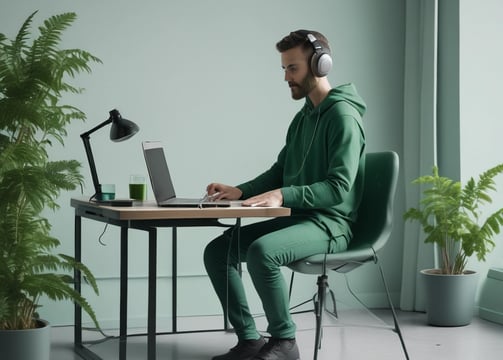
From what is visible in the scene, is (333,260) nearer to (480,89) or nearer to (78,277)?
(78,277)

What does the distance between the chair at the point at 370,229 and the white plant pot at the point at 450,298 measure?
3.02 ft

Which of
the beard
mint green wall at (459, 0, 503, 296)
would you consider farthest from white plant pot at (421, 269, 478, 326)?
the beard

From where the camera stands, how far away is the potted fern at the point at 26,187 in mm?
2947

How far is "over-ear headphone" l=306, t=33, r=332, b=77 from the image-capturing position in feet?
10.4

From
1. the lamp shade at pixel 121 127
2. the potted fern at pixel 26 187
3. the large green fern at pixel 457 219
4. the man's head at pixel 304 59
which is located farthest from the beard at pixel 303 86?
the large green fern at pixel 457 219

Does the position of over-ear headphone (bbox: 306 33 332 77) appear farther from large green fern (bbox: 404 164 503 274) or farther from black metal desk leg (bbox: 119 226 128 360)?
large green fern (bbox: 404 164 503 274)

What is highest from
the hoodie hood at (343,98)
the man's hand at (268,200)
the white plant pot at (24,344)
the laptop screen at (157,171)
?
the hoodie hood at (343,98)

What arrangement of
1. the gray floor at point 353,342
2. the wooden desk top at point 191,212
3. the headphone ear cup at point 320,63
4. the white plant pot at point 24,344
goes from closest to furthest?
the wooden desk top at point 191,212 → the white plant pot at point 24,344 → the headphone ear cup at point 320,63 → the gray floor at point 353,342

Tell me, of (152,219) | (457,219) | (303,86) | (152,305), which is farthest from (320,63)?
(457,219)

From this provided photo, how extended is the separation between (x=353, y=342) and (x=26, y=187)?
172cm

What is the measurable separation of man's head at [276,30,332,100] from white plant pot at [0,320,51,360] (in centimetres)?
140

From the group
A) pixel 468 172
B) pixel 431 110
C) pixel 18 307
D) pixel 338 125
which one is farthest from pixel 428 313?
pixel 18 307

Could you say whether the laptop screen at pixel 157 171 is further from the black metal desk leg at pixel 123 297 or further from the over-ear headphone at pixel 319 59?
the over-ear headphone at pixel 319 59

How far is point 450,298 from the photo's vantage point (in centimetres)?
407
